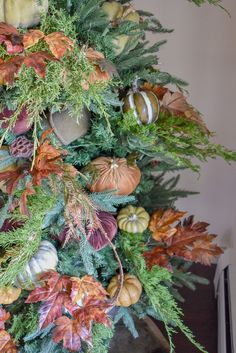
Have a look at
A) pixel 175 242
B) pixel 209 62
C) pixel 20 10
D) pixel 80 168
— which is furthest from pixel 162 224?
pixel 209 62

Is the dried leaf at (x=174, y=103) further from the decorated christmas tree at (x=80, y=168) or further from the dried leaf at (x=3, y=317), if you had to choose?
the dried leaf at (x=3, y=317)

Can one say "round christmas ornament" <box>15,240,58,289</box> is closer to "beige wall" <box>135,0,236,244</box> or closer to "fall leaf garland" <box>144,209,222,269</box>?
"fall leaf garland" <box>144,209,222,269</box>

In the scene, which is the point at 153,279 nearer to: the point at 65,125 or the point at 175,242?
the point at 175,242

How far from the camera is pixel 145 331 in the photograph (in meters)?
0.85

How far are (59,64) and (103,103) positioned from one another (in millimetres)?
105

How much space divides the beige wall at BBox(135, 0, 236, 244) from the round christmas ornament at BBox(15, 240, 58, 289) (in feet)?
2.66

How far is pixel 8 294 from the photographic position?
25.5 inches

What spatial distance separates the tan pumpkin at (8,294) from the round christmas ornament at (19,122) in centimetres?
23

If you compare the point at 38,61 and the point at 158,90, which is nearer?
the point at 38,61

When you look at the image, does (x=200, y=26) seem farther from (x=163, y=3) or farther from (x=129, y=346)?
(x=129, y=346)

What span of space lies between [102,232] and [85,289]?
0.08m

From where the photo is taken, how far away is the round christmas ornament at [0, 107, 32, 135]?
0.61 metres

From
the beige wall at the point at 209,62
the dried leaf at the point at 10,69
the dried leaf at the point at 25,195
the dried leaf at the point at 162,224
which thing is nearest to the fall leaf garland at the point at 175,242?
the dried leaf at the point at 162,224

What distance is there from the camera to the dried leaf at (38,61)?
53 centimetres
